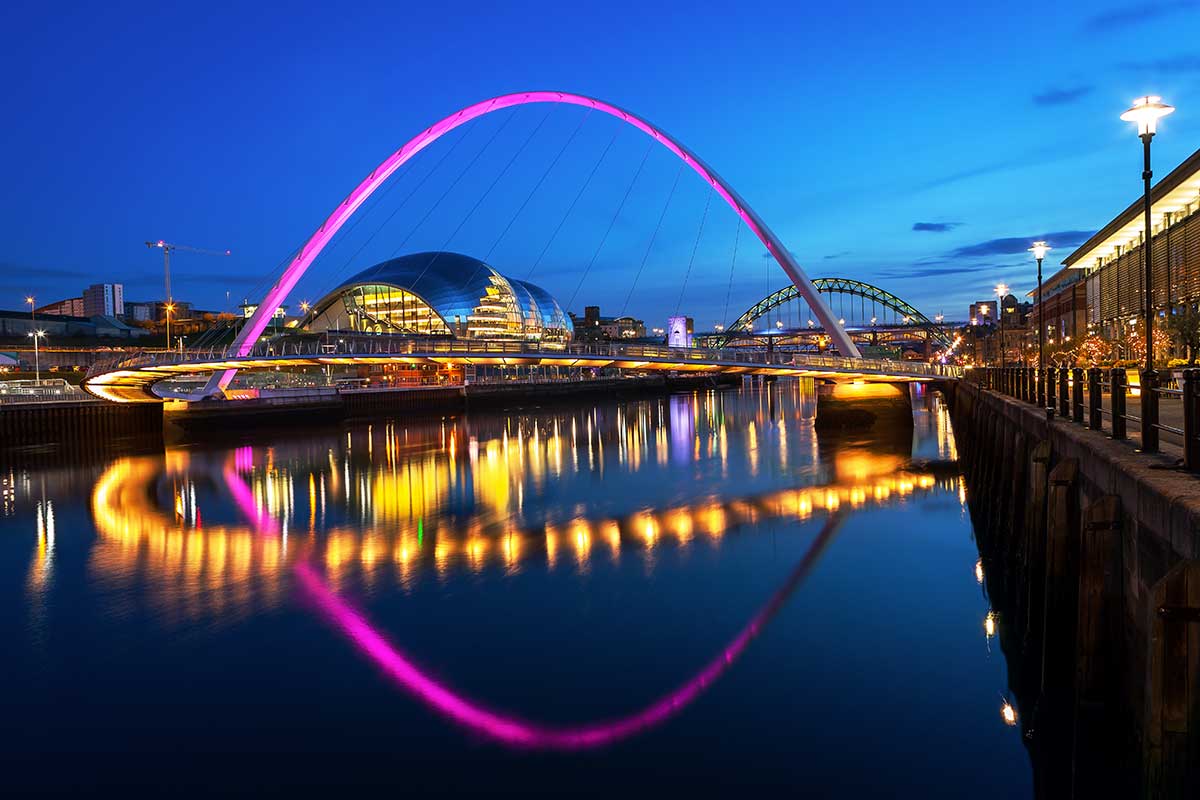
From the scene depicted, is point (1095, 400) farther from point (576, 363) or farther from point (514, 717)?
point (576, 363)

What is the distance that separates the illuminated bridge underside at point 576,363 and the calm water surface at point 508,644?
12.0 metres

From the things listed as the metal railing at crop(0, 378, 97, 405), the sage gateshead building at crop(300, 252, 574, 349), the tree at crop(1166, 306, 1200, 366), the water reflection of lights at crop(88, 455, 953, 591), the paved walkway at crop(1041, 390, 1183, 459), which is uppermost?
the sage gateshead building at crop(300, 252, 574, 349)

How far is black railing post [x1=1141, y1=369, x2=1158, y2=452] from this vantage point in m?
8.30

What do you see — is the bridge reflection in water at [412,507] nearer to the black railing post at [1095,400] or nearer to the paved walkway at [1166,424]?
the paved walkway at [1166,424]

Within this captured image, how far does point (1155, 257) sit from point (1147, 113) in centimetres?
3855

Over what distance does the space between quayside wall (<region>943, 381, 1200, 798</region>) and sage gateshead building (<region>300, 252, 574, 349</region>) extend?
79476 millimetres

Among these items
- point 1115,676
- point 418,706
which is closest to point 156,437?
point 418,706

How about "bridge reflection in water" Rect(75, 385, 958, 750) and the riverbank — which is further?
the riverbank

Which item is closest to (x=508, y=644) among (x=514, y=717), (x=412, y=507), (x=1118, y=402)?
(x=514, y=717)

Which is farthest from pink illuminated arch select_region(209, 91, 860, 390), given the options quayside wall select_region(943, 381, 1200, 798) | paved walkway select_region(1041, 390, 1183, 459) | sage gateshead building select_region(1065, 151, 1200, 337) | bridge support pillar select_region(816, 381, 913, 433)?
quayside wall select_region(943, 381, 1200, 798)

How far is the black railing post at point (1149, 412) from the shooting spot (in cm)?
830

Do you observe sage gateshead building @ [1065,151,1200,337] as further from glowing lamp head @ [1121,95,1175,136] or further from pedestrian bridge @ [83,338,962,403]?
glowing lamp head @ [1121,95,1175,136]

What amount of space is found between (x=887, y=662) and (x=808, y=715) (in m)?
2.22

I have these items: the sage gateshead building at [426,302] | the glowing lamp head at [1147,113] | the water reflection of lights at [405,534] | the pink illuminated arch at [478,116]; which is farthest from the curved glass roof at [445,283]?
the glowing lamp head at [1147,113]
